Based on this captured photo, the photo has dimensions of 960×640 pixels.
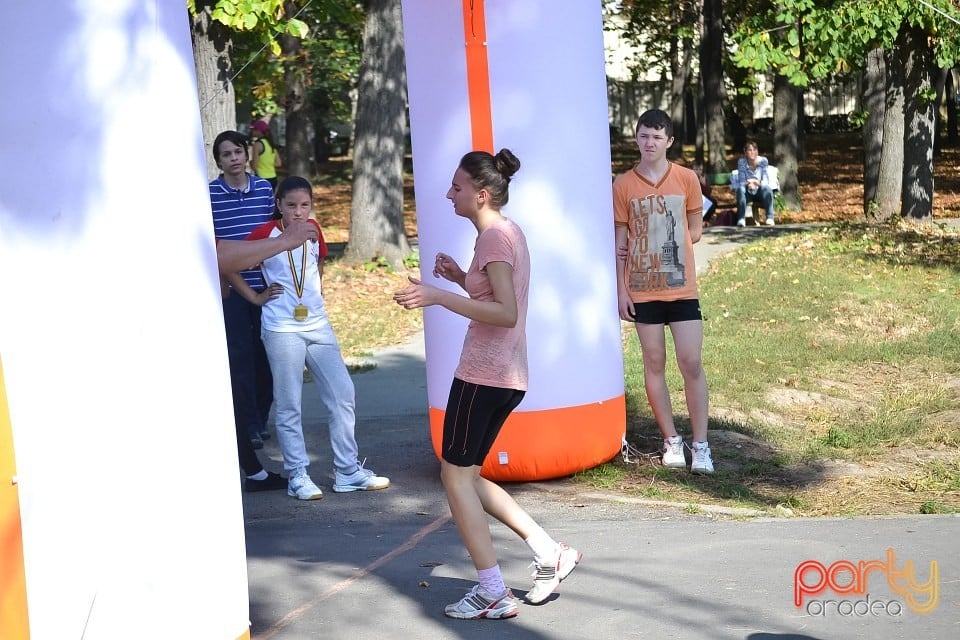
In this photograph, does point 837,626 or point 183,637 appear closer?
point 183,637

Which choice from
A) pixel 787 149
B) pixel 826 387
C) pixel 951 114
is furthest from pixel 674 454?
pixel 951 114

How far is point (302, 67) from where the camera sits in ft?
89.2

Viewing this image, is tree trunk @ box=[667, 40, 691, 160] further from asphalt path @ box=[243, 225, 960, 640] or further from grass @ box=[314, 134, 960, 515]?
asphalt path @ box=[243, 225, 960, 640]

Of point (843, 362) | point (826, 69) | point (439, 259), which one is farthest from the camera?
point (826, 69)

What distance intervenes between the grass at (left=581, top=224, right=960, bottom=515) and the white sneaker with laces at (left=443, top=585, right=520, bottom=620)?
1.97 meters

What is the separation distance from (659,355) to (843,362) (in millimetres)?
3309

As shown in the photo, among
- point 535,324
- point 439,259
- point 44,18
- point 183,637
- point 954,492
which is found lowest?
point 954,492

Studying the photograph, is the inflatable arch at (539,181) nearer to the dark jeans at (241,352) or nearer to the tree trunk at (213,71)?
the dark jeans at (241,352)

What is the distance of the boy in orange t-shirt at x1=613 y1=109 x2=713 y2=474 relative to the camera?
674 centimetres

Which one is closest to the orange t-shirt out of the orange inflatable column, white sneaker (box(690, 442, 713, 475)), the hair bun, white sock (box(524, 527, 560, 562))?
white sneaker (box(690, 442, 713, 475))

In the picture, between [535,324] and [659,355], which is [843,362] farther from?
[535,324]

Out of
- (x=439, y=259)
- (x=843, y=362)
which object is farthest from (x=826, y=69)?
(x=439, y=259)

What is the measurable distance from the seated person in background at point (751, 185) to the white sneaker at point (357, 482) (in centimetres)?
1519

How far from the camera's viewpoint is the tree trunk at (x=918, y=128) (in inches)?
696
